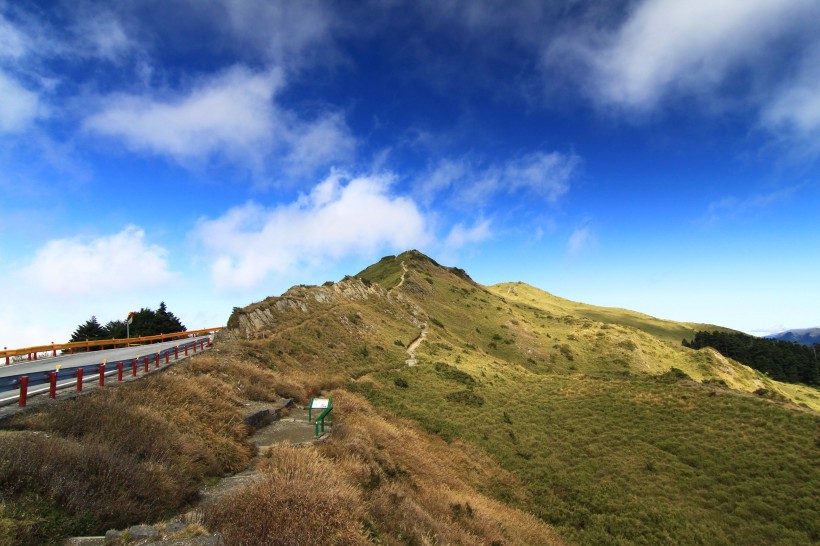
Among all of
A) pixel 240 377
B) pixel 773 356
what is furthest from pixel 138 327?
pixel 773 356

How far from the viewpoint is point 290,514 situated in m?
7.68

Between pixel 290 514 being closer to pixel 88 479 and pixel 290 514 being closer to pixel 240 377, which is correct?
pixel 88 479

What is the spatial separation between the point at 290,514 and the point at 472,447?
71.7 ft

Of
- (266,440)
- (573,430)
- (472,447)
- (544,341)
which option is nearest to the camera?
(266,440)

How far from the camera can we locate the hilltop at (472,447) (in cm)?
1066

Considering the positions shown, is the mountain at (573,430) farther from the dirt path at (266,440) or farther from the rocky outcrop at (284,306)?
the dirt path at (266,440)

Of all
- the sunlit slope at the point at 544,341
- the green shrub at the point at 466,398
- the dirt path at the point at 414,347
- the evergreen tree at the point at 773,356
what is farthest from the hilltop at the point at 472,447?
the evergreen tree at the point at 773,356

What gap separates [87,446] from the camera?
8922 mm

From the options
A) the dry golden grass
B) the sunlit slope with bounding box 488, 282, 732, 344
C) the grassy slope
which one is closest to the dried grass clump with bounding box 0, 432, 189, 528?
the dry golden grass

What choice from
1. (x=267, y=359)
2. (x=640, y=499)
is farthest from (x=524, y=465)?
(x=267, y=359)

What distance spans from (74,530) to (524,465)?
24.9 m

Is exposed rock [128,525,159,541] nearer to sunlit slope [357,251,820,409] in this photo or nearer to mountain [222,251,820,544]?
mountain [222,251,820,544]

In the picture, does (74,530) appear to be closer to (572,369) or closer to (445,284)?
(572,369)

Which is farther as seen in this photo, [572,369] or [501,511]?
[572,369]
